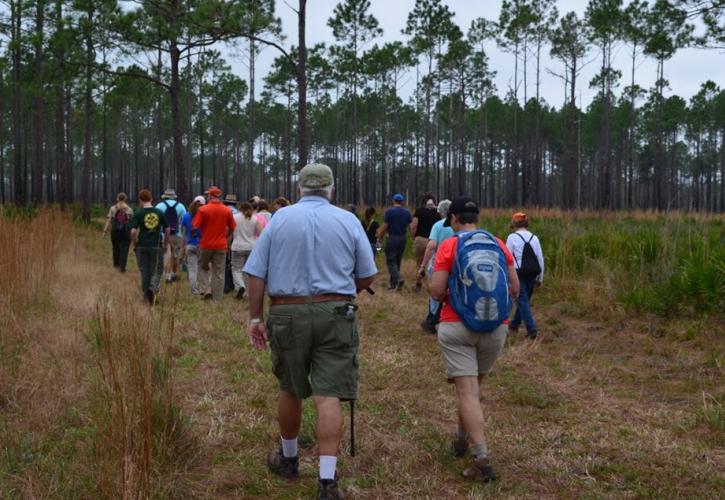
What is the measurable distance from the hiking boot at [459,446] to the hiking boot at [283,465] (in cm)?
110

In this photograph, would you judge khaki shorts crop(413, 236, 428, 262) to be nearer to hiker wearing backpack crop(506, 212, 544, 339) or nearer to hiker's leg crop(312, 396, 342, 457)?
hiker wearing backpack crop(506, 212, 544, 339)

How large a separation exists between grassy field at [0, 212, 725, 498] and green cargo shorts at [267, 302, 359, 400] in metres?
0.64

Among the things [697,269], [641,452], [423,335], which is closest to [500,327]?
[641,452]

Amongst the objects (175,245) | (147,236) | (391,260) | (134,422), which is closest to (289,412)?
(134,422)

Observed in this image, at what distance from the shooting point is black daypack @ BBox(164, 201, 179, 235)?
11766 millimetres

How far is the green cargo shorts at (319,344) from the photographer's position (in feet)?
11.4

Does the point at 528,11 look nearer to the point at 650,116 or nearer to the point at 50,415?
the point at 650,116

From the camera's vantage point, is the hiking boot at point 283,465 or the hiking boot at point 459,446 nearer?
the hiking boot at point 283,465

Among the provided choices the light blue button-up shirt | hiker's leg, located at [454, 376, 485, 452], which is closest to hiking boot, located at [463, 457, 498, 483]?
hiker's leg, located at [454, 376, 485, 452]

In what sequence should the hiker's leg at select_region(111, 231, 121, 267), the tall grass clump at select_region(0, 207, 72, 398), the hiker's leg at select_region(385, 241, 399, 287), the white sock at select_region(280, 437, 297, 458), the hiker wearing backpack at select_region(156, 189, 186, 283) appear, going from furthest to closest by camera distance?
the hiker's leg at select_region(111, 231, 121, 267), the hiker's leg at select_region(385, 241, 399, 287), the hiker wearing backpack at select_region(156, 189, 186, 283), the tall grass clump at select_region(0, 207, 72, 398), the white sock at select_region(280, 437, 297, 458)

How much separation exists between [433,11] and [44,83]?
26.0 meters

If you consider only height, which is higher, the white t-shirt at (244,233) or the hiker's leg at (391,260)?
the white t-shirt at (244,233)

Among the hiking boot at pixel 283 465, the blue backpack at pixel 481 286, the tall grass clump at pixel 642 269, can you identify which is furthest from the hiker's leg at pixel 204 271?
the blue backpack at pixel 481 286

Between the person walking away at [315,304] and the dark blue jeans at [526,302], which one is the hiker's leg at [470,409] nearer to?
the person walking away at [315,304]
